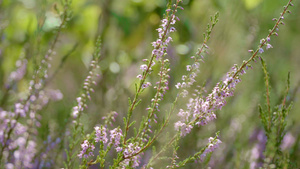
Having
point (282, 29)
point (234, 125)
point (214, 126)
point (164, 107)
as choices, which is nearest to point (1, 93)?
point (164, 107)

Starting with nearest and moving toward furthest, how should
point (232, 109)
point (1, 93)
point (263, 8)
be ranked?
point (1, 93), point (232, 109), point (263, 8)

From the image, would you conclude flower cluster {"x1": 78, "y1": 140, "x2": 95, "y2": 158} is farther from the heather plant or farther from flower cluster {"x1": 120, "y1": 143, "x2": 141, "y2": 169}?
flower cluster {"x1": 120, "y1": 143, "x2": 141, "y2": 169}

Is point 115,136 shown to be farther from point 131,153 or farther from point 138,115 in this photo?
point 138,115

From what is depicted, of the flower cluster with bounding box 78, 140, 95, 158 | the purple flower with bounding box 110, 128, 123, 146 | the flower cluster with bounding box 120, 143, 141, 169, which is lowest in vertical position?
A: the flower cluster with bounding box 120, 143, 141, 169

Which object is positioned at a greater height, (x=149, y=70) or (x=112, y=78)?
(x=112, y=78)

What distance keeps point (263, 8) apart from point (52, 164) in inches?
67.5

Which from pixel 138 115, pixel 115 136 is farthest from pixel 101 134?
pixel 138 115

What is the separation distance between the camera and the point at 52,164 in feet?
5.76

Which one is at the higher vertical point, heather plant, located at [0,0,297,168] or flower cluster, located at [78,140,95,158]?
heather plant, located at [0,0,297,168]

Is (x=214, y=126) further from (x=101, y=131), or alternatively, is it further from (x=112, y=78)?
(x=101, y=131)

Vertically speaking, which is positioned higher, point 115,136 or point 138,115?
point 138,115

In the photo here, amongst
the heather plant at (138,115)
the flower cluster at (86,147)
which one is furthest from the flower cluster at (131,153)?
the flower cluster at (86,147)

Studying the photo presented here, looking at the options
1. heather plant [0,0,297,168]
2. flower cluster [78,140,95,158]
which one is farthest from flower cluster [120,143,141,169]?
flower cluster [78,140,95,158]

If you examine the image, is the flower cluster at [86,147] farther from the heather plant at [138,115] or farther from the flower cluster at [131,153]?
the flower cluster at [131,153]
